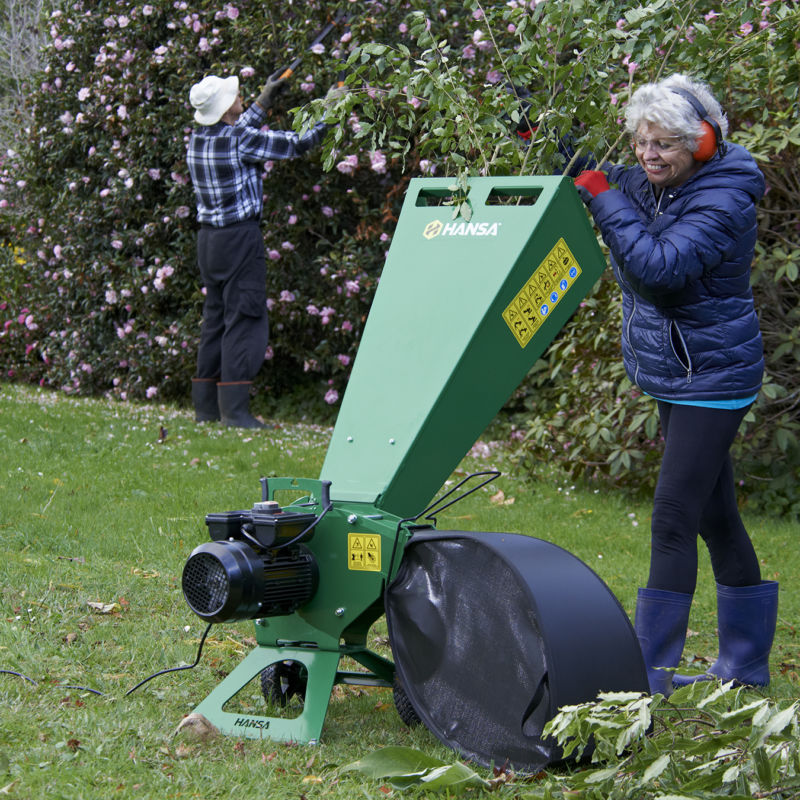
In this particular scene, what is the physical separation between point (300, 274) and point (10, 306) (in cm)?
450

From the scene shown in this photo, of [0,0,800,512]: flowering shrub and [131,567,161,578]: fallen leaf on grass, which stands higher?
[0,0,800,512]: flowering shrub

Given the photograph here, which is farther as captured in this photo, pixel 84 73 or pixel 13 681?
pixel 84 73

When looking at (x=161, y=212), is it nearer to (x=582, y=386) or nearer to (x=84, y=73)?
(x=84, y=73)

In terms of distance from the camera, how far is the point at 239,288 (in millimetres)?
7875

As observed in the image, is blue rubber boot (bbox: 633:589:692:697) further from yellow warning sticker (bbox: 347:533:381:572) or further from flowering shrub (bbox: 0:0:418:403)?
flowering shrub (bbox: 0:0:418:403)

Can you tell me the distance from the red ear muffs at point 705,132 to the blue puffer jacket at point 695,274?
37mm

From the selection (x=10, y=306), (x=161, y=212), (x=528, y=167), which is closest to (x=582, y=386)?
(x=528, y=167)

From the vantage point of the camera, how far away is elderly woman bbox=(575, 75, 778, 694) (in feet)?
10.2

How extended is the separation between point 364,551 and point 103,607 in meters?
1.44

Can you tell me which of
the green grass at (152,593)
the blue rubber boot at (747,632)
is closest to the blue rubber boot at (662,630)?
the blue rubber boot at (747,632)

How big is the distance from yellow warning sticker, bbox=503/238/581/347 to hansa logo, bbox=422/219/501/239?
0.56 feet

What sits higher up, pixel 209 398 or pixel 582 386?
pixel 582 386

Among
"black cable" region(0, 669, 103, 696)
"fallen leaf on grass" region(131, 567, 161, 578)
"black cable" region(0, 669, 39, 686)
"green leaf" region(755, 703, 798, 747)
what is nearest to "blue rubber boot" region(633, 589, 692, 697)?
"green leaf" region(755, 703, 798, 747)

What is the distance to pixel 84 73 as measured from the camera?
10484 mm
